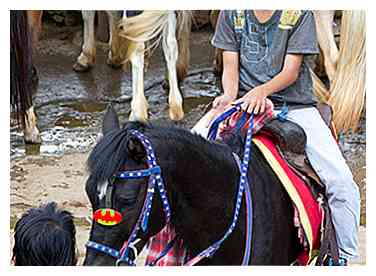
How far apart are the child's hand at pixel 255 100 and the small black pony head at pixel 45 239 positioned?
0.65m

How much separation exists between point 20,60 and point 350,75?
2.09 m

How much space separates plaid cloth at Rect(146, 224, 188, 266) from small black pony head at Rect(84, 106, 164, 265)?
0.19m

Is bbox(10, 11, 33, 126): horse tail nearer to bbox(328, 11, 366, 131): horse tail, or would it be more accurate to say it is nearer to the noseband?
bbox(328, 11, 366, 131): horse tail

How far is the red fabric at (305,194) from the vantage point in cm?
277

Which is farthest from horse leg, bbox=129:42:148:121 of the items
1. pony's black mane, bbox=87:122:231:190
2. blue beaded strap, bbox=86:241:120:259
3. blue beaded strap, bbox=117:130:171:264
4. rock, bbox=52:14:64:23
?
blue beaded strap, bbox=86:241:120:259

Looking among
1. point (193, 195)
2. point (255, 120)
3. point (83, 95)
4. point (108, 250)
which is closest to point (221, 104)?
point (255, 120)

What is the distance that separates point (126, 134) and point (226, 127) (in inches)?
22.2

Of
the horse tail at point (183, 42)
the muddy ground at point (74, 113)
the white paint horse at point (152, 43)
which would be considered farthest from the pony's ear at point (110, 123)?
the horse tail at point (183, 42)

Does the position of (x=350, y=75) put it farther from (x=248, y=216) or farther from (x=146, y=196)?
(x=146, y=196)

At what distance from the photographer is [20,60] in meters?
4.38

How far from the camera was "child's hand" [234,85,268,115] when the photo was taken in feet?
9.20

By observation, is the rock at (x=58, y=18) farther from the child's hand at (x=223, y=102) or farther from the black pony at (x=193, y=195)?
the black pony at (x=193, y=195)
